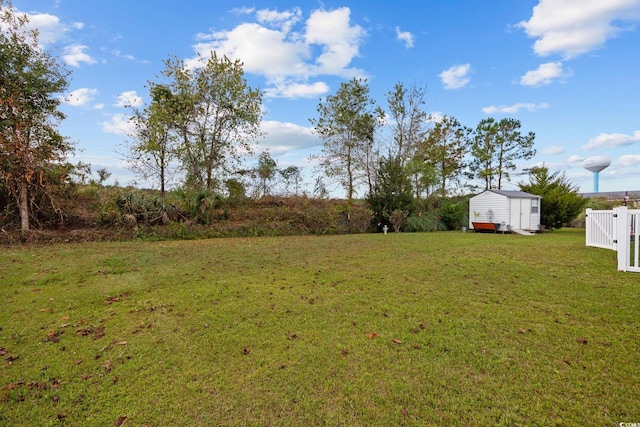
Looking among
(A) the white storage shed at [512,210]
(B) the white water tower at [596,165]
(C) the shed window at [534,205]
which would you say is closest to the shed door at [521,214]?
(A) the white storage shed at [512,210]

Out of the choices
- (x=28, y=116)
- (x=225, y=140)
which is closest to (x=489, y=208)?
(x=225, y=140)

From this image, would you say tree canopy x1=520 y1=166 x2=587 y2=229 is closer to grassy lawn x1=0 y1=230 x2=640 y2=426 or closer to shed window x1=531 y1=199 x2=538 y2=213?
shed window x1=531 y1=199 x2=538 y2=213

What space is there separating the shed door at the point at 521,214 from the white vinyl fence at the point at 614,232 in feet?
23.2

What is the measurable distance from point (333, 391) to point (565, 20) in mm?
11187

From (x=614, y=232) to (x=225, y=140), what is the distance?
14.5 meters

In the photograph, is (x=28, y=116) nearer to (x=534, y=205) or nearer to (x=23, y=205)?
(x=23, y=205)

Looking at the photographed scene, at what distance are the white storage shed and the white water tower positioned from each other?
57.4ft

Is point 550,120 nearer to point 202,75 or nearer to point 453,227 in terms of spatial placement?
point 453,227

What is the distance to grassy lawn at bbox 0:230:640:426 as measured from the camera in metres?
1.93

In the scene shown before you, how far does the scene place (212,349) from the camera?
274 centimetres

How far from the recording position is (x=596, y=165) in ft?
88.6

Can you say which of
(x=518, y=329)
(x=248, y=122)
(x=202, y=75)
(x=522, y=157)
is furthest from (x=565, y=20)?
(x=522, y=157)

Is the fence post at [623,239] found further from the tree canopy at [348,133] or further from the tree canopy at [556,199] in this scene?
the tree canopy at [348,133]

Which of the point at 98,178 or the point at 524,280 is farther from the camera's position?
the point at 98,178
